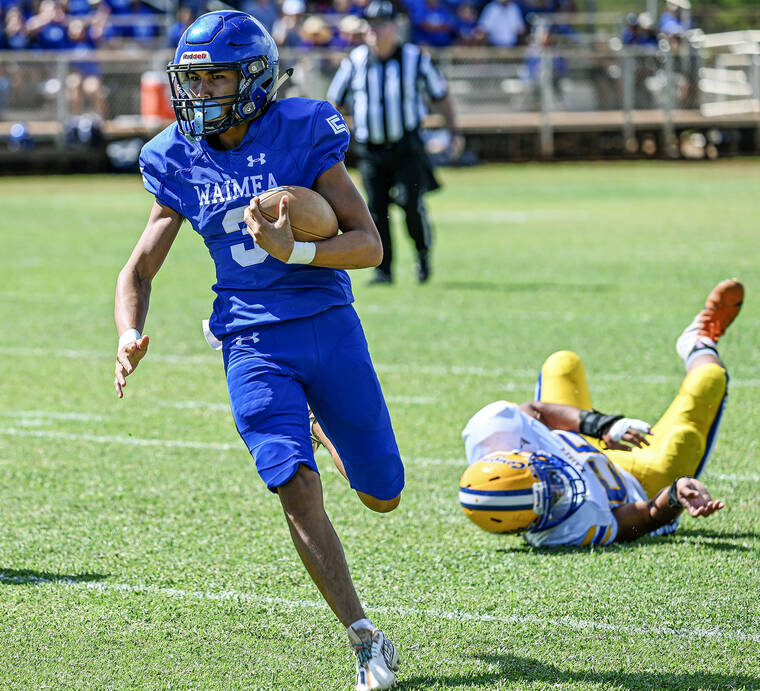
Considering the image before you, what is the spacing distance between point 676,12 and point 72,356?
19821mm

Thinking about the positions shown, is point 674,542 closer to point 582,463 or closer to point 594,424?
point 582,463

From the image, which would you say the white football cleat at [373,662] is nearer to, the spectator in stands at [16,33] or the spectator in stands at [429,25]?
the spectator in stands at [429,25]

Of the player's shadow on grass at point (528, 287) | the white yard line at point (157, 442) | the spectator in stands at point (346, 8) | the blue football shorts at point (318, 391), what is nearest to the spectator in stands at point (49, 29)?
the spectator in stands at point (346, 8)

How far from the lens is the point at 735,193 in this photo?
18391 mm

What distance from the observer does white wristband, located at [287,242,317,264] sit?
339cm

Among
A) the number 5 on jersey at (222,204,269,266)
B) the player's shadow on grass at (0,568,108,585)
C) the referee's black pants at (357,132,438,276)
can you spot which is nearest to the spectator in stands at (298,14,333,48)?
the referee's black pants at (357,132,438,276)

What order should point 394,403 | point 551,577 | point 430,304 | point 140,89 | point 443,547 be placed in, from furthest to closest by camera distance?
point 140,89 → point 430,304 → point 394,403 → point 443,547 → point 551,577

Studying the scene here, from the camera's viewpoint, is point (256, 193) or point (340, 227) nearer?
point (256, 193)

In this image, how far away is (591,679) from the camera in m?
3.36

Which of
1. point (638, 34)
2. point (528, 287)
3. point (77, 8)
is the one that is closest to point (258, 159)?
point (528, 287)

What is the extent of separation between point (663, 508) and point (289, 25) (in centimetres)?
2015

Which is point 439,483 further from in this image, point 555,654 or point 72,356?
point 72,356

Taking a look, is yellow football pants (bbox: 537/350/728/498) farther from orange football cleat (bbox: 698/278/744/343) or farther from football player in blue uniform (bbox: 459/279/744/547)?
orange football cleat (bbox: 698/278/744/343)

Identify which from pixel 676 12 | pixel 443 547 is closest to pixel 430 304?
pixel 443 547
